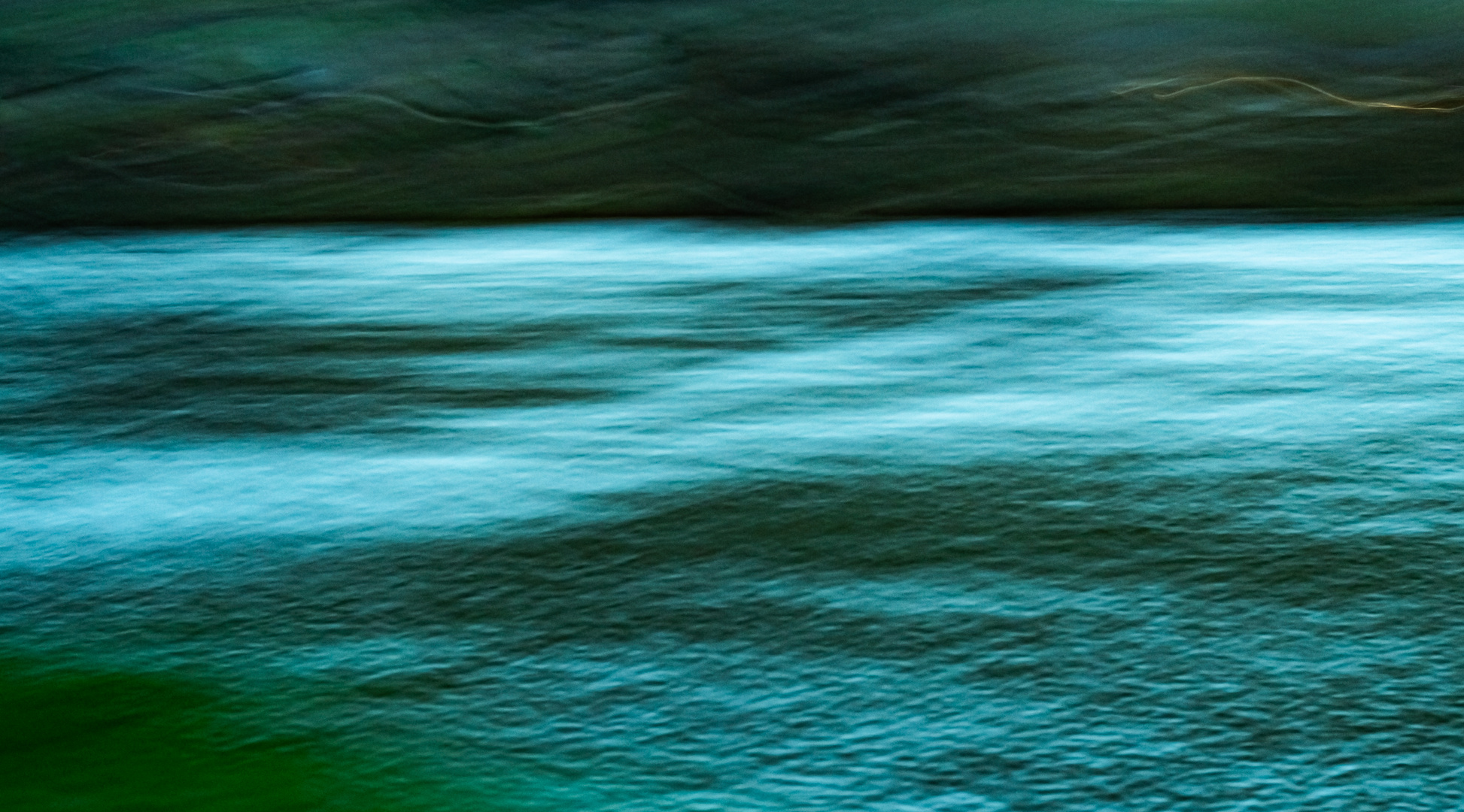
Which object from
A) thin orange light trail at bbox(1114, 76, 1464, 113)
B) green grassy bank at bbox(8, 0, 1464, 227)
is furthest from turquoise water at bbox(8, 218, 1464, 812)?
thin orange light trail at bbox(1114, 76, 1464, 113)

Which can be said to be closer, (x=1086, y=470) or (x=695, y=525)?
(x=695, y=525)

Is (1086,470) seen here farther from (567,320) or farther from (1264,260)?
(1264,260)

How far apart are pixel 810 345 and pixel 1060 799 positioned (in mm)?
1617

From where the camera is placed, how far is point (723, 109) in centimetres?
470

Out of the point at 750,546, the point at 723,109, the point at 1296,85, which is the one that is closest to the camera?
the point at 750,546

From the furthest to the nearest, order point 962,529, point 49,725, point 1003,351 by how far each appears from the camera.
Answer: point 1003,351
point 962,529
point 49,725

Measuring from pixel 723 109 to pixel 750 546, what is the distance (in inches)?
118

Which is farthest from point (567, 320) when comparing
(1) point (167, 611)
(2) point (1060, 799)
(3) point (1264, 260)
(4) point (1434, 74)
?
(4) point (1434, 74)

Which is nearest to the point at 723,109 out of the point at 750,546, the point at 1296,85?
the point at 1296,85

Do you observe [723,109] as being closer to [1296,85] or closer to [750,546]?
[1296,85]

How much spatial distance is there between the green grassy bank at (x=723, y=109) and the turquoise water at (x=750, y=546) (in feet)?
3.27

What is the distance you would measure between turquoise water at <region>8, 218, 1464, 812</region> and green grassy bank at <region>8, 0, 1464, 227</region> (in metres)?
1.00

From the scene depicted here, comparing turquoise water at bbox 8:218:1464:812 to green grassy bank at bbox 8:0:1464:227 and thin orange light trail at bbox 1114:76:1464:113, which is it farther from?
thin orange light trail at bbox 1114:76:1464:113

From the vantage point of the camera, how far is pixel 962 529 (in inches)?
73.2
